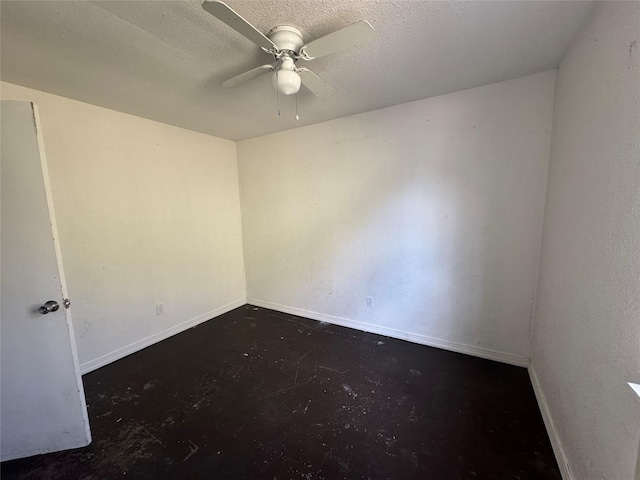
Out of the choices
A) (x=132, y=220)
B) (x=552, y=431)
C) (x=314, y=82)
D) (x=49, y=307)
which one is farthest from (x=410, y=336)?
(x=132, y=220)

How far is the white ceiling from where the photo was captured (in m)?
1.25

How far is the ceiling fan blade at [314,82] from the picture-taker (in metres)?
1.53

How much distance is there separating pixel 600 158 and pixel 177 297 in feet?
11.9

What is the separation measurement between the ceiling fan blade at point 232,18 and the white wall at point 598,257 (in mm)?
1507

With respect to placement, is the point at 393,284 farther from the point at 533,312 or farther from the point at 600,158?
the point at 600,158

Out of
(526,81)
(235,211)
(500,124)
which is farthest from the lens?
(235,211)

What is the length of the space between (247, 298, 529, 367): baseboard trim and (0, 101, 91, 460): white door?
7.21 feet

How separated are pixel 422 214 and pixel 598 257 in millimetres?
1385

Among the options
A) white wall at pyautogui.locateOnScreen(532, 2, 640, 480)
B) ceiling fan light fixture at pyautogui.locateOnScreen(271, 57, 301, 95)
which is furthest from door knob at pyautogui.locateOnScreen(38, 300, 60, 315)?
white wall at pyautogui.locateOnScreen(532, 2, 640, 480)

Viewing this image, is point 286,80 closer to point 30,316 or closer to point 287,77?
point 287,77

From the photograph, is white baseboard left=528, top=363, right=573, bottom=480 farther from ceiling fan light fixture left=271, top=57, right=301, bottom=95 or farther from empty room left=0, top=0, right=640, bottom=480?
ceiling fan light fixture left=271, top=57, right=301, bottom=95

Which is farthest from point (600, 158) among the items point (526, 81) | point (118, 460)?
point (118, 460)

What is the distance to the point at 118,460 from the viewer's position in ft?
4.76

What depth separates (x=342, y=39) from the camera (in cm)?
122
